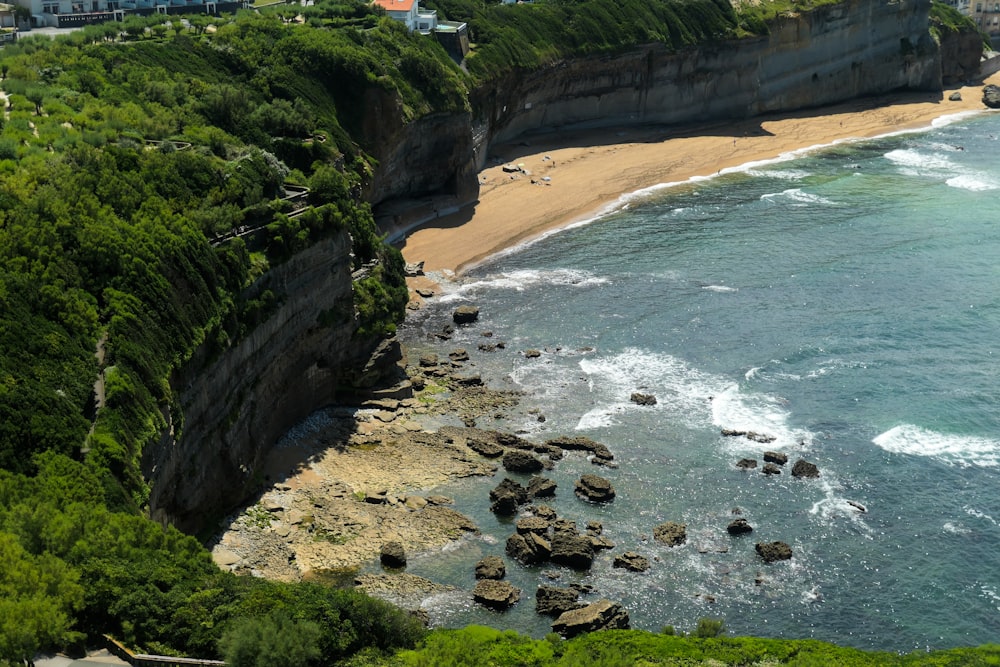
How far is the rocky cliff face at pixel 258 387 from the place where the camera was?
2024 inches

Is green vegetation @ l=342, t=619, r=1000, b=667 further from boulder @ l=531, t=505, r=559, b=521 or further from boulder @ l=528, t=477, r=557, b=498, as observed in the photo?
boulder @ l=528, t=477, r=557, b=498

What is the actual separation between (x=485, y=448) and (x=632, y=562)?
12.4 metres

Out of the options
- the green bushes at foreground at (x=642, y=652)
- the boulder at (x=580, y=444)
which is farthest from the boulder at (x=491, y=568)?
the boulder at (x=580, y=444)

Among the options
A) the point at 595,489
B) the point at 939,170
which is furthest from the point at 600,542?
the point at 939,170

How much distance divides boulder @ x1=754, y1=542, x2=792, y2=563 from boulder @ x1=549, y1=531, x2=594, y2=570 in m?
7.65

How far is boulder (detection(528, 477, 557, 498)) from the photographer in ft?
195

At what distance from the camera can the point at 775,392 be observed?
70.1 m

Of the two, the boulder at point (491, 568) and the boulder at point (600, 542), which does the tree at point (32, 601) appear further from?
A: the boulder at point (600, 542)

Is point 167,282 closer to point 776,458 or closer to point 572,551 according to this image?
point 572,551

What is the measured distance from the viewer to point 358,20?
108m

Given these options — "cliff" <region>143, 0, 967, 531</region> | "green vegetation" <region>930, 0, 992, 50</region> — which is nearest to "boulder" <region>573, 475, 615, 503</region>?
"cliff" <region>143, 0, 967, 531</region>

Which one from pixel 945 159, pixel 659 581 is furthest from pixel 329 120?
pixel 945 159

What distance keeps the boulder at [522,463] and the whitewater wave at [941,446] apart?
18.3 metres

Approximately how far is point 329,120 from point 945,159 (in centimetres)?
6543
